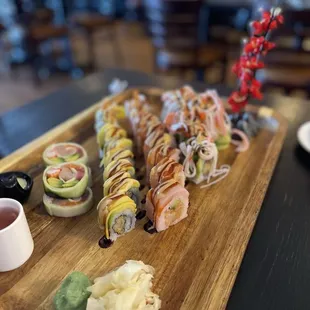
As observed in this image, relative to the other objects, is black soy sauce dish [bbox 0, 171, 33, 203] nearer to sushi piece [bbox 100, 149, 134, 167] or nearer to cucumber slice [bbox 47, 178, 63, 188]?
cucumber slice [bbox 47, 178, 63, 188]

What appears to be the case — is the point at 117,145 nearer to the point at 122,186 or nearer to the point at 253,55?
the point at 122,186

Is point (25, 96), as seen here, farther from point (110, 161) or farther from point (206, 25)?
point (110, 161)

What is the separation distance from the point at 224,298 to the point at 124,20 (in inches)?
282

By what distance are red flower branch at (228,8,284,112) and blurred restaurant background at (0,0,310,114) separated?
0.78 meters

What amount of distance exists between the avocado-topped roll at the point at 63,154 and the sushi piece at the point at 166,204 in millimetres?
341

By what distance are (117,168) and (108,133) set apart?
24 cm

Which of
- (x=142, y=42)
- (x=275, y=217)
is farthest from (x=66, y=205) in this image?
(x=142, y=42)

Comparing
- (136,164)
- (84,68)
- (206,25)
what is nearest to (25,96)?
(84,68)

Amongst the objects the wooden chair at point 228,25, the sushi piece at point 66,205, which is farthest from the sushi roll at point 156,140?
the wooden chair at point 228,25

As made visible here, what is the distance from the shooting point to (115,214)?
879 millimetres

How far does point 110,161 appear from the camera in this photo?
1076 mm

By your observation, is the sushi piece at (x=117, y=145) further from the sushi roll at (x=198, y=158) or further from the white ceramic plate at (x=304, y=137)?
the white ceramic plate at (x=304, y=137)

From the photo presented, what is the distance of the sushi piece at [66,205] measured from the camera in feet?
3.17

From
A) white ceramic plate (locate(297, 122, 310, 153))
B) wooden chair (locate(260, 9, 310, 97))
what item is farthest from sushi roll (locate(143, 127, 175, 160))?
wooden chair (locate(260, 9, 310, 97))
